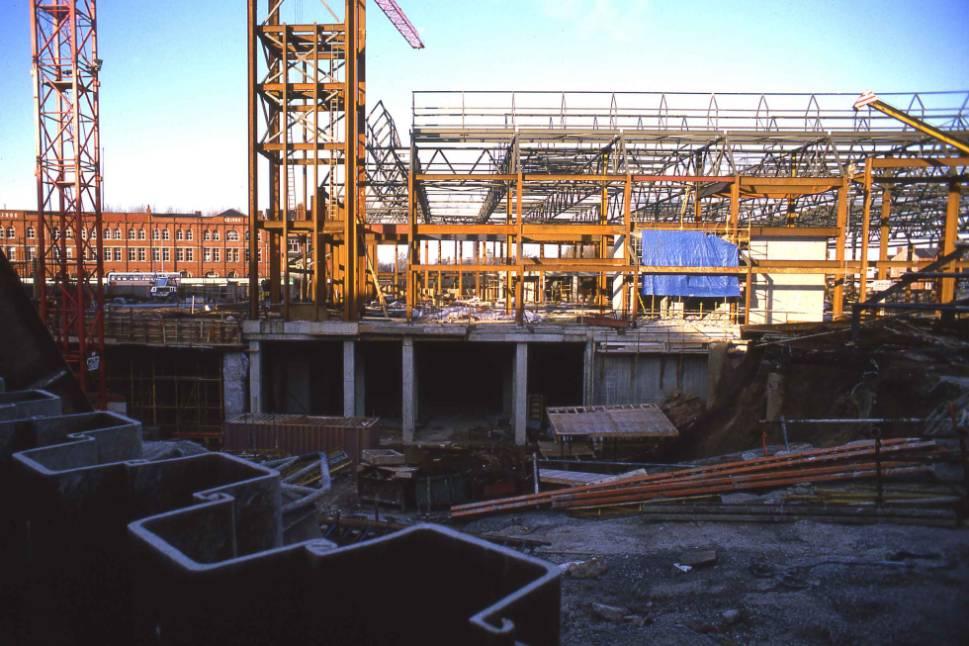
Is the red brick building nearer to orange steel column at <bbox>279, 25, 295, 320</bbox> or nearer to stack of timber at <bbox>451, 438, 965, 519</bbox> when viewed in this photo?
orange steel column at <bbox>279, 25, 295, 320</bbox>

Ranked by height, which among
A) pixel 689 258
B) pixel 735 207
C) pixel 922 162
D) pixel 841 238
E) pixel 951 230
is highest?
pixel 922 162

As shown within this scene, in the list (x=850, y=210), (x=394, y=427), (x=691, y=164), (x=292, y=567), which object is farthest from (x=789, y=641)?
(x=850, y=210)

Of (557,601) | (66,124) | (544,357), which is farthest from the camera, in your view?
(544,357)

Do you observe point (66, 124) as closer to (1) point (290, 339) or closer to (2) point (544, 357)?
(1) point (290, 339)

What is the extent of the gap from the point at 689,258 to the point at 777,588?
19858mm

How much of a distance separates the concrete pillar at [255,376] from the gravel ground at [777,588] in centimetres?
1753

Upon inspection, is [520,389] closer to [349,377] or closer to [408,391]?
[408,391]

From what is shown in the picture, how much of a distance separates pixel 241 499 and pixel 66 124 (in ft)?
84.6

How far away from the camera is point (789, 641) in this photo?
19.0 ft

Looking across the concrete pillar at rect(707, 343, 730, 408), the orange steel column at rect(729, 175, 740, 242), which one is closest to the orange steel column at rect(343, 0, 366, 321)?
the concrete pillar at rect(707, 343, 730, 408)

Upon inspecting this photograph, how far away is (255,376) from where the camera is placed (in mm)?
23844

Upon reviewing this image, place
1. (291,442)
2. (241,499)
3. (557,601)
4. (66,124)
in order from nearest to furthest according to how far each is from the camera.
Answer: (557,601), (241,499), (291,442), (66,124)

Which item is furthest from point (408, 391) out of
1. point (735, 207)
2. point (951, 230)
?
point (951, 230)

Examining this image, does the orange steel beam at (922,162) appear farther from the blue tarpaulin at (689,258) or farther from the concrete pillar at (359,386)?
the concrete pillar at (359,386)
